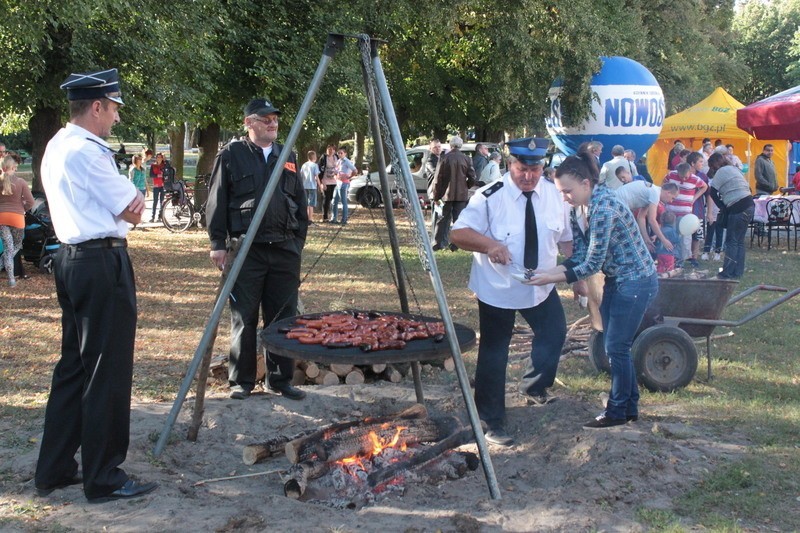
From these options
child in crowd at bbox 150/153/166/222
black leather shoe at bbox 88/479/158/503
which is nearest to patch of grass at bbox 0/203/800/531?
black leather shoe at bbox 88/479/158/503

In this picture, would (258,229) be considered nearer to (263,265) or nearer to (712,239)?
(263,265)

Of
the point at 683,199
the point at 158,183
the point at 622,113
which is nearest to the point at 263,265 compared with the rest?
the point at 683,199

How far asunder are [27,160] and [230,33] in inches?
1800

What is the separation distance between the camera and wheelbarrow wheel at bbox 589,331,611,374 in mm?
7344

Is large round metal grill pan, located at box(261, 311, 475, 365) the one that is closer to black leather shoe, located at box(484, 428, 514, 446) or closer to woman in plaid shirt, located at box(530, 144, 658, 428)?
black leather shoe, located at box(484, 428, 514, 446)

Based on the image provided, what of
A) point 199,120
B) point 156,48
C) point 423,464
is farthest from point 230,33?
point 423,464

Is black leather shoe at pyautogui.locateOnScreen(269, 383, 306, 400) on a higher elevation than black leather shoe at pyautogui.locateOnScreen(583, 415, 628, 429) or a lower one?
higher

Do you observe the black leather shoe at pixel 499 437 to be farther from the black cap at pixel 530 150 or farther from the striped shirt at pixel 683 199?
the striped shirt at pixel 683 199

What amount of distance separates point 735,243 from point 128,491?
10971mm

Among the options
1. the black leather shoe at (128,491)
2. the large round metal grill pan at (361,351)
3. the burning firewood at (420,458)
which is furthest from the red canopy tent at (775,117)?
the black leather shoe at (128,491)

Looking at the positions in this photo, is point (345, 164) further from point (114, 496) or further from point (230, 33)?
point (114, 496)

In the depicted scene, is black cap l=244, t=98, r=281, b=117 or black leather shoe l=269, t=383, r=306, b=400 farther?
black leather shoe l=269, t=383, r=306, b=400

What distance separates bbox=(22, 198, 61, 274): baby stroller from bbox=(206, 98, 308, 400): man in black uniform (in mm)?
8185

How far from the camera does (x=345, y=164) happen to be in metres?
21.5
